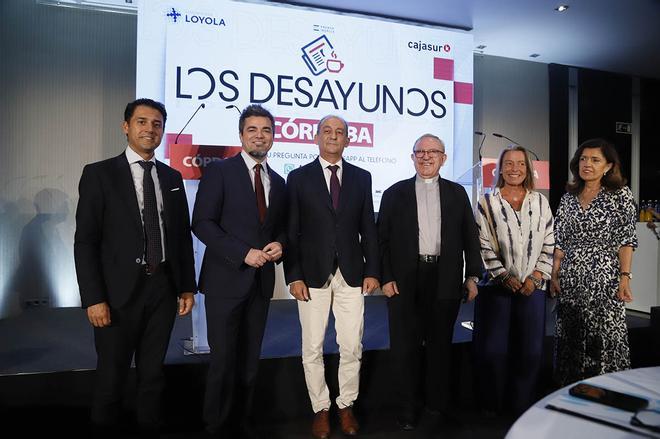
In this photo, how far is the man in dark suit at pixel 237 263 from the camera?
214cm

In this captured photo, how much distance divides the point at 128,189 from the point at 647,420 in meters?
1.91

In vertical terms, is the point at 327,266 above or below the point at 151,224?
below

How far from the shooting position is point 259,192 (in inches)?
88.0

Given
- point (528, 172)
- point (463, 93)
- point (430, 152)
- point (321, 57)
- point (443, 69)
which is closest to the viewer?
point (430, 152)

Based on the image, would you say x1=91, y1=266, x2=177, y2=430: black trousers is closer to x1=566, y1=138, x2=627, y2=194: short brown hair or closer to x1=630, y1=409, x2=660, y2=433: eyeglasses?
x1=630, y1=409, x2=660, y2=433: eyeglasses

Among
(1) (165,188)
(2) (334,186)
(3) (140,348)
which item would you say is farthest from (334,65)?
(3) (140,348)

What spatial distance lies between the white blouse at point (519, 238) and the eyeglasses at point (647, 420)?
5.57 ft

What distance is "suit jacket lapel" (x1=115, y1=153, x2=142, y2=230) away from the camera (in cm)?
197

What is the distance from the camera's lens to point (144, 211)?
201cm

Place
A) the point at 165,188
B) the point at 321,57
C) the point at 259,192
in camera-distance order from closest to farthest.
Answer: the point at 165,188 < the point at 259,192 < the point at 321,57

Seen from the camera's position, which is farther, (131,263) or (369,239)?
(369,239)

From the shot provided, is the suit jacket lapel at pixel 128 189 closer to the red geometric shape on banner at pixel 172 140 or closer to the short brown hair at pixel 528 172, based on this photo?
the red geometric shape on banner at pixel 172 140

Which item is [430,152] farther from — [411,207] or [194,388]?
[194,388]

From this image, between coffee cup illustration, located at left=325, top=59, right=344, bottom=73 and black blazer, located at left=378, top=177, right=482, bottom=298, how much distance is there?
6.36ft
